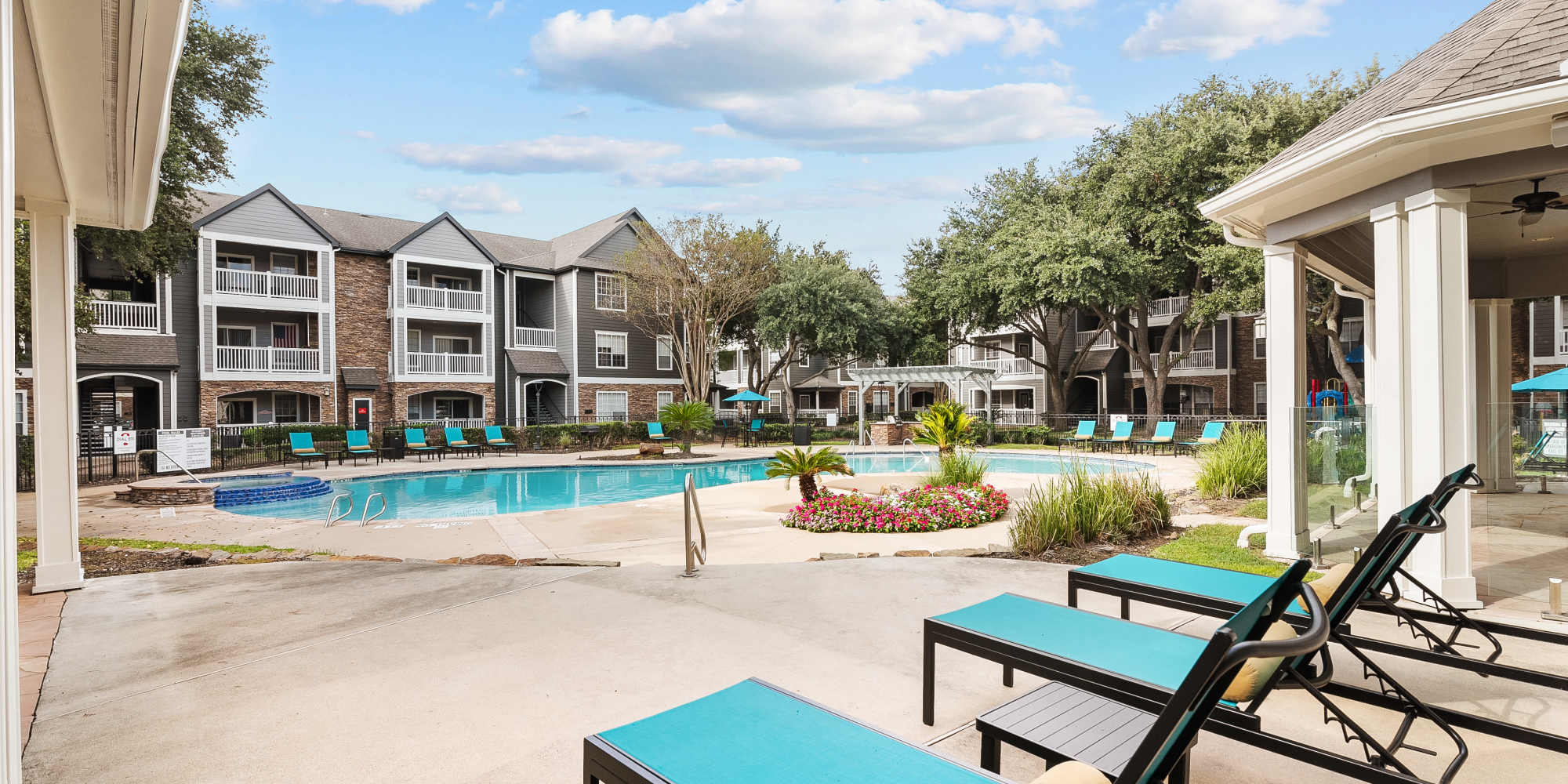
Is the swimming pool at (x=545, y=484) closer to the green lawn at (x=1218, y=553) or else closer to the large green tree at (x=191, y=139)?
the green lawn at (x=1218, y=553)

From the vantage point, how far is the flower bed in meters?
9.60

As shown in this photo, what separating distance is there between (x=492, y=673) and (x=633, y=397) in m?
29.3

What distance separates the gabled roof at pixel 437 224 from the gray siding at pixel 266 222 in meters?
2.57

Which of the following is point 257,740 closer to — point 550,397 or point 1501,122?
point 1501,122

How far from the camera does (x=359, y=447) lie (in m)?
21.7

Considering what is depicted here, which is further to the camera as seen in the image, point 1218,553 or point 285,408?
point 285,408

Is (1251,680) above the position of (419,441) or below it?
above

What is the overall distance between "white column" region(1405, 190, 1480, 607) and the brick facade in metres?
28.4

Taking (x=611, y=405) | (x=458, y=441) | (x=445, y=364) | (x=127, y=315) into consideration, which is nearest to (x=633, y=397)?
(x=611, y=405)

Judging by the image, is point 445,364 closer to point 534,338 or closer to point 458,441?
point 534,338

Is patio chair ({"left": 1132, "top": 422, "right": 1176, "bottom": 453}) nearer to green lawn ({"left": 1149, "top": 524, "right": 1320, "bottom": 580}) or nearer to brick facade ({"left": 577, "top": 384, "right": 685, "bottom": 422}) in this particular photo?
green lawn ({"left": 1149, "top": 524, "right": 1320, "bottom": 580})

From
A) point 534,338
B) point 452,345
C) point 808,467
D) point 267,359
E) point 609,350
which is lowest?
point 808,467

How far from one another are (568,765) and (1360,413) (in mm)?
7524

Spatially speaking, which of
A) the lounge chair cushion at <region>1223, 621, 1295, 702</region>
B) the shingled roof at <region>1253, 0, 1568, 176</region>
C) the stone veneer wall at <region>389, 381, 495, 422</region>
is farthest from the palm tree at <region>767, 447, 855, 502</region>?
the stone veneer wall at <region>389, 381, 495, 422</region>
